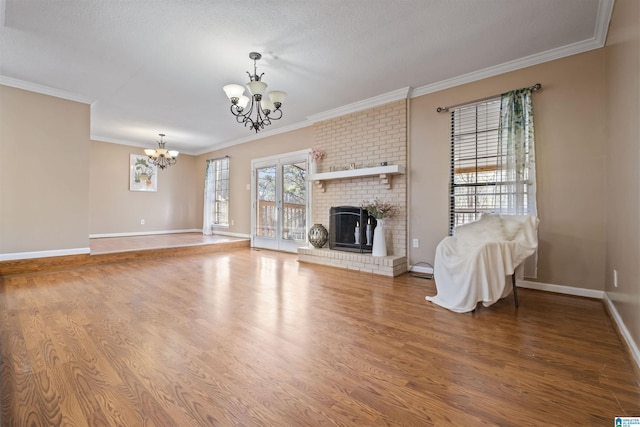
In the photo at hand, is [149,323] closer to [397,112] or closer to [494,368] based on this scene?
[494,368]

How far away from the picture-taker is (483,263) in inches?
98.8

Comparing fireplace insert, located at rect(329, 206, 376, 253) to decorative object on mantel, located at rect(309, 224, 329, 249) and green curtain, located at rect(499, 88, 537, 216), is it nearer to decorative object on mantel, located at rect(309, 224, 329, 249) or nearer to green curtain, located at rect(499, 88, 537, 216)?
decorative object on mantel, located at rect(309, 224, 329, 249)

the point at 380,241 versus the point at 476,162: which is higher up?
the point at 476,162

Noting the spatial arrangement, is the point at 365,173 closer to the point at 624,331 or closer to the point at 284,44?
the point at 284,44

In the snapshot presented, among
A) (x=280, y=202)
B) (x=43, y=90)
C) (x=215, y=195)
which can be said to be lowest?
(x=280, y=202)

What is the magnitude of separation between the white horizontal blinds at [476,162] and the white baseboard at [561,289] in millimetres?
943

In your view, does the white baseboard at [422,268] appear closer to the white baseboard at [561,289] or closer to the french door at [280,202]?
the white baseboard at [561,289]

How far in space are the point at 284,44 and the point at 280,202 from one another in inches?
142

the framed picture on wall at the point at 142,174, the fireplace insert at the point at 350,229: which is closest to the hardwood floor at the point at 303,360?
the fireplace insert at the point at 350,229

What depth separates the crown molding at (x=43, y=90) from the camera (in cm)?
381

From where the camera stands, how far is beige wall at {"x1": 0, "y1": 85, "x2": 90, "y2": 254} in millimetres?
3852

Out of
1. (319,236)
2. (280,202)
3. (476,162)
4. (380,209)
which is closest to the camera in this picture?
(476,162)

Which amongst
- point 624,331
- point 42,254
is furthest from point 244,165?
point 624,331

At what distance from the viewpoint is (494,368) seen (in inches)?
65.7
